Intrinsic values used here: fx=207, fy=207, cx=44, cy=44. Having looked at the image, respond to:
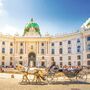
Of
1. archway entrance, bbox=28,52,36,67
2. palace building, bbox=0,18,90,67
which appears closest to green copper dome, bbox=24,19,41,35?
palace building, bbox=0,18,90,67

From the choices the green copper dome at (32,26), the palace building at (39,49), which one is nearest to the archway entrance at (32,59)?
the palace building at (39,49)

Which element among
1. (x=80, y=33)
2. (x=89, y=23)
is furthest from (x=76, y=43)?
(x=89, y=23)

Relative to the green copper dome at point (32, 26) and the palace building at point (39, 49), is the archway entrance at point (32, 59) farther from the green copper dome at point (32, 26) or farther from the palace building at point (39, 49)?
the green copper dome at point (32, 26)

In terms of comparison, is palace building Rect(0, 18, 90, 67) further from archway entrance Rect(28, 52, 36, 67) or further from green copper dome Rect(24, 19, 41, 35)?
green copper dome Rect(24, 19, 41, 35)

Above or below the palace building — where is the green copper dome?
above

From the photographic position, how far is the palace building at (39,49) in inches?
3206

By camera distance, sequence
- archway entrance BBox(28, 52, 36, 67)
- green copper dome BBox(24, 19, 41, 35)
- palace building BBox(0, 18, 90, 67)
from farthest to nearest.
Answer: green copper dome BBox(24, 19, 41, 35) → archway entrance BBox(28, 52, 36, 67) → palace building BBox(0, 18, 90, 67)

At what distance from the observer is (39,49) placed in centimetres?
8962

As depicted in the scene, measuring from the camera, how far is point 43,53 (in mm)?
88750

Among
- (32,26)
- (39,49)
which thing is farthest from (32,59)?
(32,26)

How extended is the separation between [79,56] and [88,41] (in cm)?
672

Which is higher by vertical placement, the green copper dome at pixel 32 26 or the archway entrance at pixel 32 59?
the green copper dome at pixel 32 26

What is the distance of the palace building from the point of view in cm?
8144

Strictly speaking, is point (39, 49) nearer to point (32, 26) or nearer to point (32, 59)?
point (32, 59)
